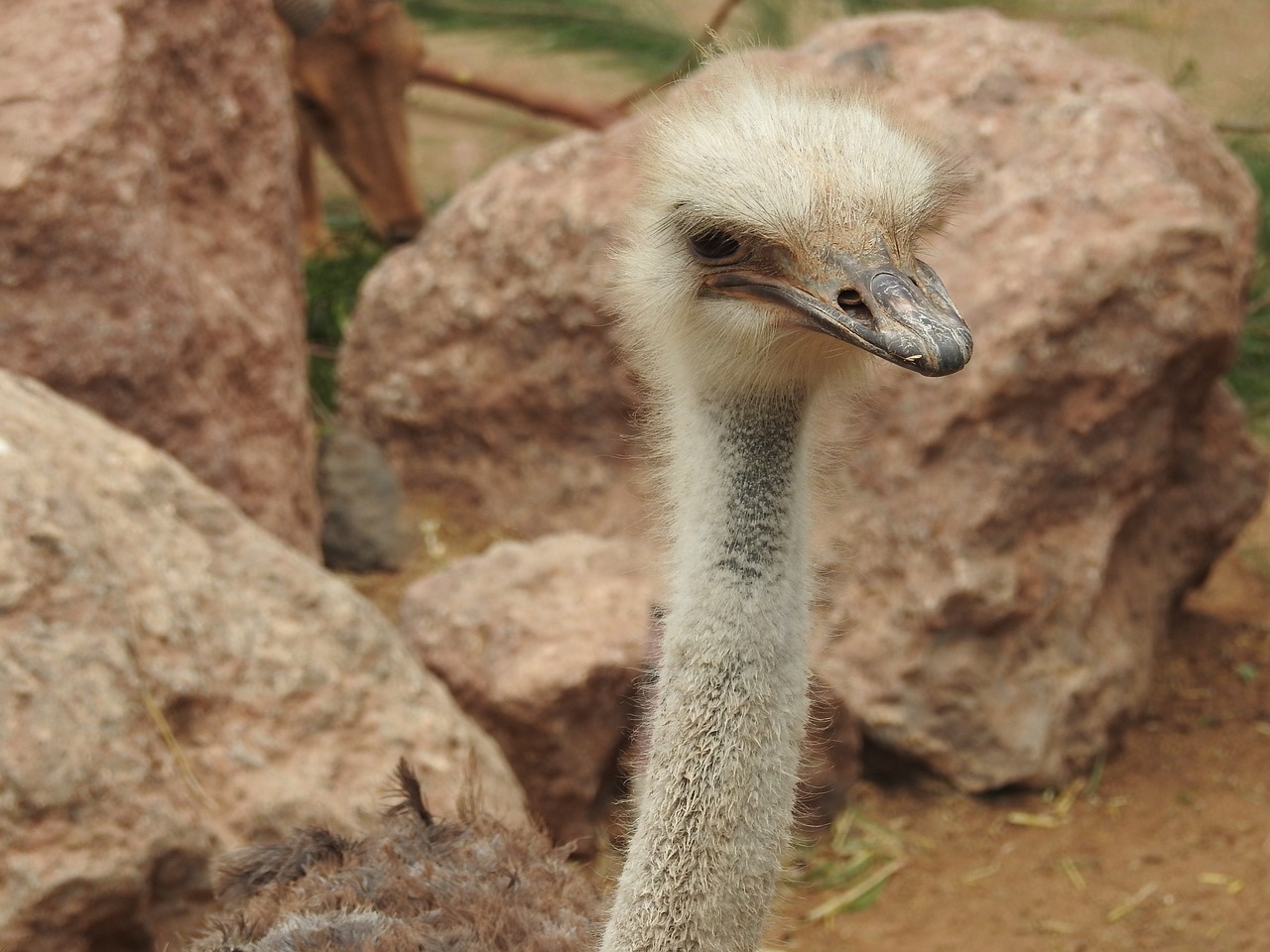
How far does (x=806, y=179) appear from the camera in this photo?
5.66 feet

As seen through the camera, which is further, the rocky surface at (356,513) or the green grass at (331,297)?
the green grass at (331,297)

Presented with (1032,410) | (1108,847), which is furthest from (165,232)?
(1108,847)

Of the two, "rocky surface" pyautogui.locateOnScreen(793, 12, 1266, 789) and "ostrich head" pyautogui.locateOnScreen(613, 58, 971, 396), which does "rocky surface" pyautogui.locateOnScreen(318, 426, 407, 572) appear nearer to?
"rocky surface" pyautogui.locateOnScreen(793, 12, 1266, 789)

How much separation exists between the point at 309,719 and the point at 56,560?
551 millimetres

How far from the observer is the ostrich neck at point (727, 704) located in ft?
5.86

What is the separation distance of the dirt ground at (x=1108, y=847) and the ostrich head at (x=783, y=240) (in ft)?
4.72

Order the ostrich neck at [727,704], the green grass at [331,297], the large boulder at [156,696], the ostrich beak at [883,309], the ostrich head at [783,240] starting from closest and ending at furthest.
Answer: the ostrich beak at [883,309], the ostrich head at [783,240], the ostrich neck at [727,704], the large boulder at [156,696], the green grass at [331,297]

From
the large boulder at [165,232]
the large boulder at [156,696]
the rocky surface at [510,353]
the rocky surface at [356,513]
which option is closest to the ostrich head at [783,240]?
the large boulder at [156,696]

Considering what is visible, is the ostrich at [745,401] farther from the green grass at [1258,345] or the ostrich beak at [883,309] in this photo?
the green grass at [1258,345]

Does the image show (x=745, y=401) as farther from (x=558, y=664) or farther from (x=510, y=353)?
(x=510, y=353)

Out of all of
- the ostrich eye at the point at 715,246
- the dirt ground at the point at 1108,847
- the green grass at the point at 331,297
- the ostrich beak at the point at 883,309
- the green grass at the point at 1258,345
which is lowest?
the dirt ground at the point at 1108,847

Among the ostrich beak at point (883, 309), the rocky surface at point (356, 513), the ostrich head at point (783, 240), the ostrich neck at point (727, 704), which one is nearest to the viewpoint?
the ostrich beak at point (883, 309)

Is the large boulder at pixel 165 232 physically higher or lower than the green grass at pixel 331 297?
higher

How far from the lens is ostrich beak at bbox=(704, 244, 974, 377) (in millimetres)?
1570
